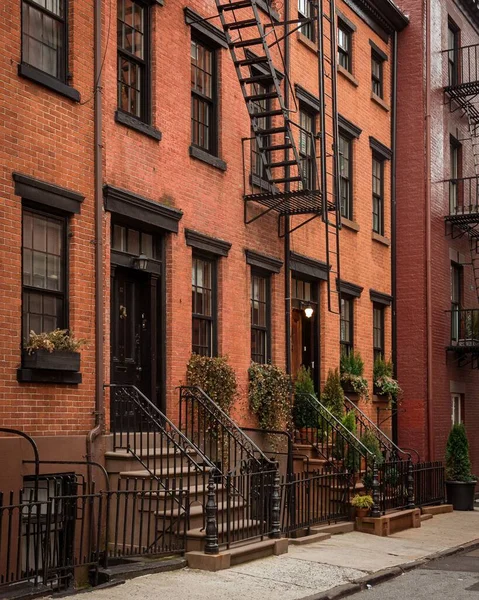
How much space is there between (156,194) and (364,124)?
8484 mm

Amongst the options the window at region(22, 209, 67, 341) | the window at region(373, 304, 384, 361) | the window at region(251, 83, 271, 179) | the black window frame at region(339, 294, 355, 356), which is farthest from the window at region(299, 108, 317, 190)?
the window at region(22, 209, 67, 341)

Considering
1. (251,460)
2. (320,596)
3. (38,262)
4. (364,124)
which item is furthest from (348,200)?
(320,596)

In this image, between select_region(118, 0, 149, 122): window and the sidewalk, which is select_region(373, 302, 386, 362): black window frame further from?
select_region(118, 0, 149, 122): window

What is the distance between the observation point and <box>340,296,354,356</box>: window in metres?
20.2

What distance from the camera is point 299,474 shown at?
15.5 m

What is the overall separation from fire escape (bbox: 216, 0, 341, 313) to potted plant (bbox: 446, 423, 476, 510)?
496cm

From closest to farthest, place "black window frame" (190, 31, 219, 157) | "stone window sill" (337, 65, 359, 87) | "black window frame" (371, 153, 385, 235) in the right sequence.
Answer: "black window frame" (190, 31, 219, 157) < "stone window sill" (337, 65, 359, 87) < "black window frame" (371, 153, 385, 235)

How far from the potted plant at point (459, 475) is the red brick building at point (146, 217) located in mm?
3562

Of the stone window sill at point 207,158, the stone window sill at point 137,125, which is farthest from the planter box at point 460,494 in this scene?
the stone window sill at point 137,125

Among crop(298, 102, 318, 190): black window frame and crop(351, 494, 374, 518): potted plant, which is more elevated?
crop(298, 102, 318, 190): black window frame

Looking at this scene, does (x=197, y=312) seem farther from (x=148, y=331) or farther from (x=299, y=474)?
(x=299, y=474)

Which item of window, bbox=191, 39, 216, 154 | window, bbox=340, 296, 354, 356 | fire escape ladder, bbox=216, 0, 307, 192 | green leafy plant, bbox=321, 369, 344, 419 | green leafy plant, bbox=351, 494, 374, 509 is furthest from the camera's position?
window, bbox=340, 296, 354, 356

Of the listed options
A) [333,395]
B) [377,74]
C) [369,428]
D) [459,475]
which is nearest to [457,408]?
[459,475]

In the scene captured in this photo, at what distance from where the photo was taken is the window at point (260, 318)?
1673 cm
